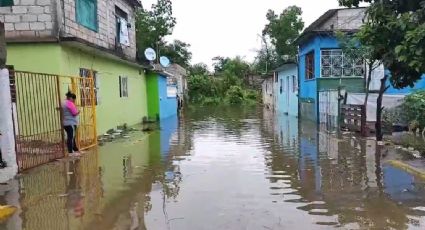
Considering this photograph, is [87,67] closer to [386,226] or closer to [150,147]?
[150,147]

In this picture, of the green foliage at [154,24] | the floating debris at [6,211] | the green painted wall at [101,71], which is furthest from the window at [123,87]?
the green foliage at [154,24]

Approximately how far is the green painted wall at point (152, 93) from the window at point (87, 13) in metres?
9.67

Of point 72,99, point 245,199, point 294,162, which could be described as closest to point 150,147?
point 72,99

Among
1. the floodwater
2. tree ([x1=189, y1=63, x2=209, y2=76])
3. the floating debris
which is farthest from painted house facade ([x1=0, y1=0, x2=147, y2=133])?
tree ([x1=189, y1=63, x2=209, y2=76])

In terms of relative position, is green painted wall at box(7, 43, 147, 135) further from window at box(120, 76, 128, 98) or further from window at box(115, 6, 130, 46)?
window at box(115, 6, 130, 46)

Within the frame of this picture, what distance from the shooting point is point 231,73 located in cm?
6228

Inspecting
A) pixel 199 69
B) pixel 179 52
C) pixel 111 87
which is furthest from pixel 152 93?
pixel 199 69

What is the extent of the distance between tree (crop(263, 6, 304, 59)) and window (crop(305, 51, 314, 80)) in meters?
27.5

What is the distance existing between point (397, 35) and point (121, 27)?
14789 mm

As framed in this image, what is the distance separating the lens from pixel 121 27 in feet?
70.7

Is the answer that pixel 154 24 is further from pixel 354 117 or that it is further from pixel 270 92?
pixel 354 117

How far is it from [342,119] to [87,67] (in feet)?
32.2

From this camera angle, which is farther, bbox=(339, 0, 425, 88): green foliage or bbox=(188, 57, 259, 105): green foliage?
bbox=(188, 57, 259, 105): green foliage

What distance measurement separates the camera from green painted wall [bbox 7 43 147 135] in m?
13.7
